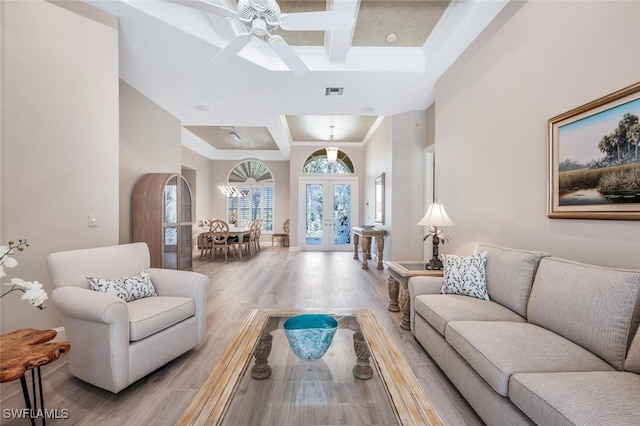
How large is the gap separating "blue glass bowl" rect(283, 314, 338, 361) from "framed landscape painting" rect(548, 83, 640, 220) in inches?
73.1

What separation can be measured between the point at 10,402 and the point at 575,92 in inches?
167

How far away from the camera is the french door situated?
26.8 ft

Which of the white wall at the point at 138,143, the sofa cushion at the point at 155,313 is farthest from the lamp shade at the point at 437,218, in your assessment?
the white wall at the point at 138,143

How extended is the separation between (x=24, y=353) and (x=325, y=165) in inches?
300

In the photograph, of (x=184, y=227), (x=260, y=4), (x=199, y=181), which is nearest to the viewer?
(x=260, y=4)

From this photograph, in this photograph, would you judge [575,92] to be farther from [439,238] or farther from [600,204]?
[439,238]

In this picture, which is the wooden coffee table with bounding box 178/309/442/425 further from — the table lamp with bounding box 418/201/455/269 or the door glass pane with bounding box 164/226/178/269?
the door glass pane with bounding box 164/226/178/269

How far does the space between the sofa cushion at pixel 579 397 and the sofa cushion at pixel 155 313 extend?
2.15 m

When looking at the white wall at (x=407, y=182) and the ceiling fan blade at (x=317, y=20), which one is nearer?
the ceiling fan blade at (x=317, y=20)

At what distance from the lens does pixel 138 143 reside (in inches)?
163

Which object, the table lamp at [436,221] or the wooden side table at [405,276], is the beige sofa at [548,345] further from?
the table lamp at [436,221]

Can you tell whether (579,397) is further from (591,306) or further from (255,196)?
(255,196)

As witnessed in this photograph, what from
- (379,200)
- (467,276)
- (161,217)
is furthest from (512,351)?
(379,200)

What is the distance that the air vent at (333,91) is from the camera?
4.05 m
